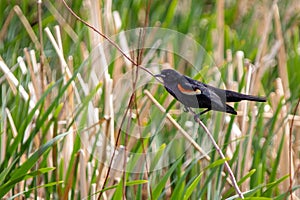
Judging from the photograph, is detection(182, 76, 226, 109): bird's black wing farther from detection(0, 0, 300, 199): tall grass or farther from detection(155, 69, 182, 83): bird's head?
detection(0, 0, 300, 199): tall grass

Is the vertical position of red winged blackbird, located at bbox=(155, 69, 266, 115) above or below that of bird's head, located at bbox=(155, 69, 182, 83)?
below

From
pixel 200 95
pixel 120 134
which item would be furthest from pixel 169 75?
pixel 120 134

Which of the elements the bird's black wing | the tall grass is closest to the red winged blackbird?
the bird's black wing

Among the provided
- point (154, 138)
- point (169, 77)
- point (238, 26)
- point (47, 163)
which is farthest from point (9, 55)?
point (169, 77)

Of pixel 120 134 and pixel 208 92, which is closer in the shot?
Result: pixel 208 92

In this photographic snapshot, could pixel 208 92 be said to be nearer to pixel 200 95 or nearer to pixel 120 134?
pixel 200 95

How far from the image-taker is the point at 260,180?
1593 millimetres

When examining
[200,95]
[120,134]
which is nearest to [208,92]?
[200,95]

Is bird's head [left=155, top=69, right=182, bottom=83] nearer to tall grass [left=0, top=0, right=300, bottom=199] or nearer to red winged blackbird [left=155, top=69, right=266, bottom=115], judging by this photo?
red winged blackbird [left=155, top=69, right=266, bottom=115]

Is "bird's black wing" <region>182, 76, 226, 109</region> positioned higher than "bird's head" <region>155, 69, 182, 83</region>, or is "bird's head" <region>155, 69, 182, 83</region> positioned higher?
"bird's head" <region>155, 69, 182, 83</region>

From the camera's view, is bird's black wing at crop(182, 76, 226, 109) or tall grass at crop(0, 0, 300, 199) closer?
bird's black wing at crop(182, 76, 226, 109)

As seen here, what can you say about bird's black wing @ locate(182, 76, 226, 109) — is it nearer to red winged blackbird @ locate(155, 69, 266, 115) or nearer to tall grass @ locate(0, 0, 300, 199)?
red winged blackbird @ locate(155, 69, 266, 115)

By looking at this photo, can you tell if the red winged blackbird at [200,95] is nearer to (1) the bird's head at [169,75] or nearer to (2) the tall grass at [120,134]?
(1) the bird's head at [169,75]

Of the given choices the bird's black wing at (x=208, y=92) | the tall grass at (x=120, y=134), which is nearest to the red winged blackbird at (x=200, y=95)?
the bird's black wing at (x=208, y=92)
